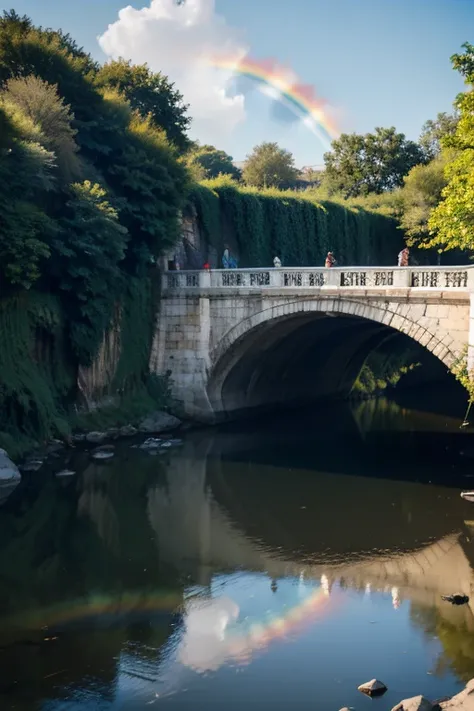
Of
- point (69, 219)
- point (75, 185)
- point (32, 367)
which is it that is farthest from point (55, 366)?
point (75, 185)

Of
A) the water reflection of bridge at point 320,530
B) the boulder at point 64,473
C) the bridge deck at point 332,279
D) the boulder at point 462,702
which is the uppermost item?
the bridge deck at point 332,279

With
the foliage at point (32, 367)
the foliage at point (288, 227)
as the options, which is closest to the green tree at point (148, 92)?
the foliage at point (288, 227)

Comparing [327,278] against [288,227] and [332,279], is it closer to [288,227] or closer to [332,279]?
[332,279]

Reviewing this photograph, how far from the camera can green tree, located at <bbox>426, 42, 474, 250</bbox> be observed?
1653 cm

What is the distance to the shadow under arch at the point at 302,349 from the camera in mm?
22703

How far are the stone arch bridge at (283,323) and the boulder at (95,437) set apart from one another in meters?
4.11

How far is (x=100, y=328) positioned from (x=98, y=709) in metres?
14.9

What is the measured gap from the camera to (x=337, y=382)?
1393 inches

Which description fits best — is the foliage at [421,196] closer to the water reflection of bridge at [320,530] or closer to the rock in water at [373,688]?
the water reflection of bridge at [320,530]

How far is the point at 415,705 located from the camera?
9.27 meters

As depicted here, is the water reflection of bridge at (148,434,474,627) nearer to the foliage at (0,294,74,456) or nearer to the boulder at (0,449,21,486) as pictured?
the boulder at (0,449,21,486)

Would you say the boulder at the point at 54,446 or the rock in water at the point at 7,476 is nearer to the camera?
the rock in water at the point at 7,476

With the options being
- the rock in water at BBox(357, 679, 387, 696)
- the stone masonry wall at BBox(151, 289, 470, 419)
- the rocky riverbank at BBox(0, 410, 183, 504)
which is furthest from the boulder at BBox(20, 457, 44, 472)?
the rock in water at BBox(357, 679, 387, 696)

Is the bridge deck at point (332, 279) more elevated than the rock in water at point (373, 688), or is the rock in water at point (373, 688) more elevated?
the bridge deck at point (332, 279)
